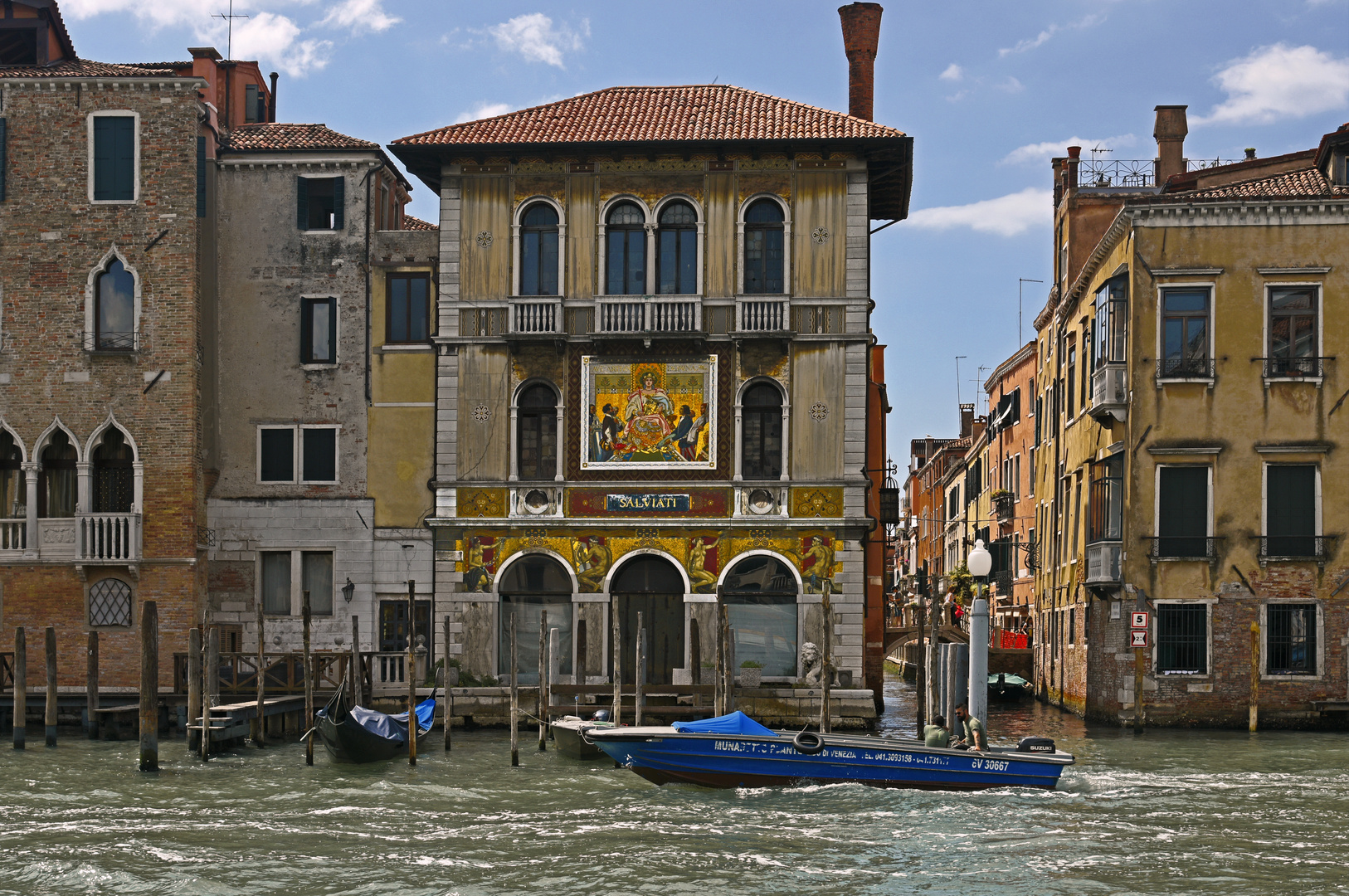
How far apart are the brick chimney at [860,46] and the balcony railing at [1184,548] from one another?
32.6 feet

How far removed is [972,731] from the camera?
65.8ft

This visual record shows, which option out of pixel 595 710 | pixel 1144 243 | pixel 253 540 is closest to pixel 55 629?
pixel 253 540

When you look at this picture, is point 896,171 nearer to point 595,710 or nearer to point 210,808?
point 595,710

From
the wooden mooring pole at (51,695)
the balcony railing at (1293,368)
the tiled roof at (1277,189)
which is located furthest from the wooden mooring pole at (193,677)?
the balcony railing at (1293,368)

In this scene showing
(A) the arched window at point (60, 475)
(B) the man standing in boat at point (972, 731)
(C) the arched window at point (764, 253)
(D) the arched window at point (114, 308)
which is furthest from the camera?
(A) the arched window at point (60, 475)

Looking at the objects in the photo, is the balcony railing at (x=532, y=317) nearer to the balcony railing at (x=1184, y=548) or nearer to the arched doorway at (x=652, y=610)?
the arched doorway at (x=652, y=610)

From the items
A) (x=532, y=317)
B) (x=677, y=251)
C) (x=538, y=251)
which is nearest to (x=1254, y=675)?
(x=677, y=251)

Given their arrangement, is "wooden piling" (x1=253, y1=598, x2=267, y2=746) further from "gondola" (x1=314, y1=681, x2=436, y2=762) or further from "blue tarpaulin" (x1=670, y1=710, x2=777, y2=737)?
"blue tarpaulin" (x1=670, y1=710, x2=777, y2=737)

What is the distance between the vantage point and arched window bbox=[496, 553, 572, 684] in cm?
2850

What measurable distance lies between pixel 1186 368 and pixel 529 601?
12079 millimetres

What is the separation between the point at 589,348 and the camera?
2855cm

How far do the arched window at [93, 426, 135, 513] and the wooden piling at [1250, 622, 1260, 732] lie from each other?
19.5m

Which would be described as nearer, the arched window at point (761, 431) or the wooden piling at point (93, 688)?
the wooden piling at point (93, 688)

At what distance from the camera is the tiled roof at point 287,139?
2950 cm
